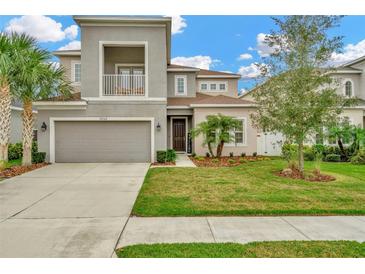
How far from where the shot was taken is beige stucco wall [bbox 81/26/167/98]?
40.9 feet

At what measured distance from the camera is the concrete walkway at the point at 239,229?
155 inches

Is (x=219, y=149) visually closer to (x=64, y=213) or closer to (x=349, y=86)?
(x=64, y=213)

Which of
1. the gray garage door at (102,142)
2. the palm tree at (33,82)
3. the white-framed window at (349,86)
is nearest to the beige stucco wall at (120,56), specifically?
the palm tree at (33,82)

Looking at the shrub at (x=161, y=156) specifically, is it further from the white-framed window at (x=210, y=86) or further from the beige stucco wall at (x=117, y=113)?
the white-framed window at (x=210, y=86)

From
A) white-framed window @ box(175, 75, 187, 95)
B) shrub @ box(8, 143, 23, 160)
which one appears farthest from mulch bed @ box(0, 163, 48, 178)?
white-framed window @ box(175, 75, 187, 95)

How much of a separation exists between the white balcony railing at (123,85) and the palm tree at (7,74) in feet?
12.7

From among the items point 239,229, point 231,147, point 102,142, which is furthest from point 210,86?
point 239,229

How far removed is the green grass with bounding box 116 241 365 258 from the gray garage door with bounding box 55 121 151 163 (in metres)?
9.32

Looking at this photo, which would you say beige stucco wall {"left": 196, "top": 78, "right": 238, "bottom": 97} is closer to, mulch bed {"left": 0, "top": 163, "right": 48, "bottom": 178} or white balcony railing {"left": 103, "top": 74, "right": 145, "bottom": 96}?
white balcony railing {"left": 103, "top": 74, "right": 145, "bottom": 96}

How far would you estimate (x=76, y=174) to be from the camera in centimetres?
945

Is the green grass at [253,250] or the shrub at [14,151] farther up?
the shrub at [14,151]

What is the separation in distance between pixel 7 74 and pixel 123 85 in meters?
5.31

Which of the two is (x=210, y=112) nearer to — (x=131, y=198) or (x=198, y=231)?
(x=131, y=198)

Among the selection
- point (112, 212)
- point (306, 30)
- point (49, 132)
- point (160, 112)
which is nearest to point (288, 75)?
point (306, 30)
